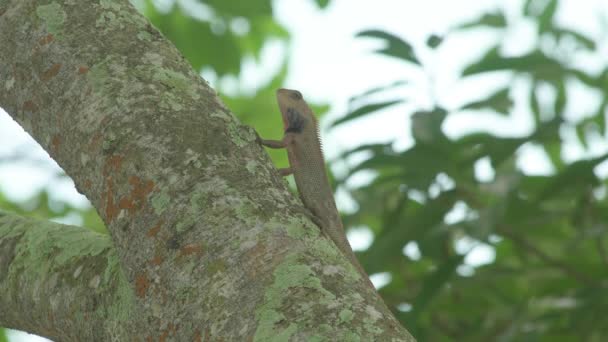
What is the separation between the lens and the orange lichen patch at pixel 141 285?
2416mm

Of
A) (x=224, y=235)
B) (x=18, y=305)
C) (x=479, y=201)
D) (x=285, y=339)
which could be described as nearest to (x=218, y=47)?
(x=479, y=201)

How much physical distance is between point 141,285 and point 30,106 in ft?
2.99

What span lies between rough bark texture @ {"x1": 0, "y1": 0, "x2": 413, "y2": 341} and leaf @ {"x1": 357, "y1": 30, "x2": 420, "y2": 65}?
6.00 ft

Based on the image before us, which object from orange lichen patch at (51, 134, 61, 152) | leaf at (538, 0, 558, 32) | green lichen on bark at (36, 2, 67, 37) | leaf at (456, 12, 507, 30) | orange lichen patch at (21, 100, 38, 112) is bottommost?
orange lichen patch at (51, 134, 61, 152)

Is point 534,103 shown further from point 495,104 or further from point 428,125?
point 428,125

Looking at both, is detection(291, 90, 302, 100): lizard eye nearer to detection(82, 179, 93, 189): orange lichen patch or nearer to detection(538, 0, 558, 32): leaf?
detection(538, 0, 558, 32): leaf

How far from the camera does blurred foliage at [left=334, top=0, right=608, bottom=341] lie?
4.66m

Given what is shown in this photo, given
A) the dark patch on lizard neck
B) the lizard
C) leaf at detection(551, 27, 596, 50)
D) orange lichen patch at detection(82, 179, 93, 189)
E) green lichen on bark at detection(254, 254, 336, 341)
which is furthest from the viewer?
leaf at detection(551, 27, 596, 50)

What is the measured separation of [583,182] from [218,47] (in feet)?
8.24

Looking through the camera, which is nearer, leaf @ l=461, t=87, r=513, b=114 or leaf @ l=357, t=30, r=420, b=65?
leaf @ l=357, t=30, r=420, b=65

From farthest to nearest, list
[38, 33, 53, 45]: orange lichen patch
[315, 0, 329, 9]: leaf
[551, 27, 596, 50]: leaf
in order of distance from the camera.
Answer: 1. [551, 27, 596, 50]: leaf
2. [315, 0, 329, 9]: leaf
3. [38, 33, 53, 45]: orange lichen patch

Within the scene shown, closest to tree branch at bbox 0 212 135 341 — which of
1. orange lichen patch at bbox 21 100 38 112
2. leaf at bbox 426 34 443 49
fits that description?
orange lichen patch at bbox 21 100 38 112

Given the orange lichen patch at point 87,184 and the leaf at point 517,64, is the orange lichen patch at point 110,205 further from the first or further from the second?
the leaf at point 517,64

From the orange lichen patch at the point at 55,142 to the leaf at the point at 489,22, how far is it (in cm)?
364
